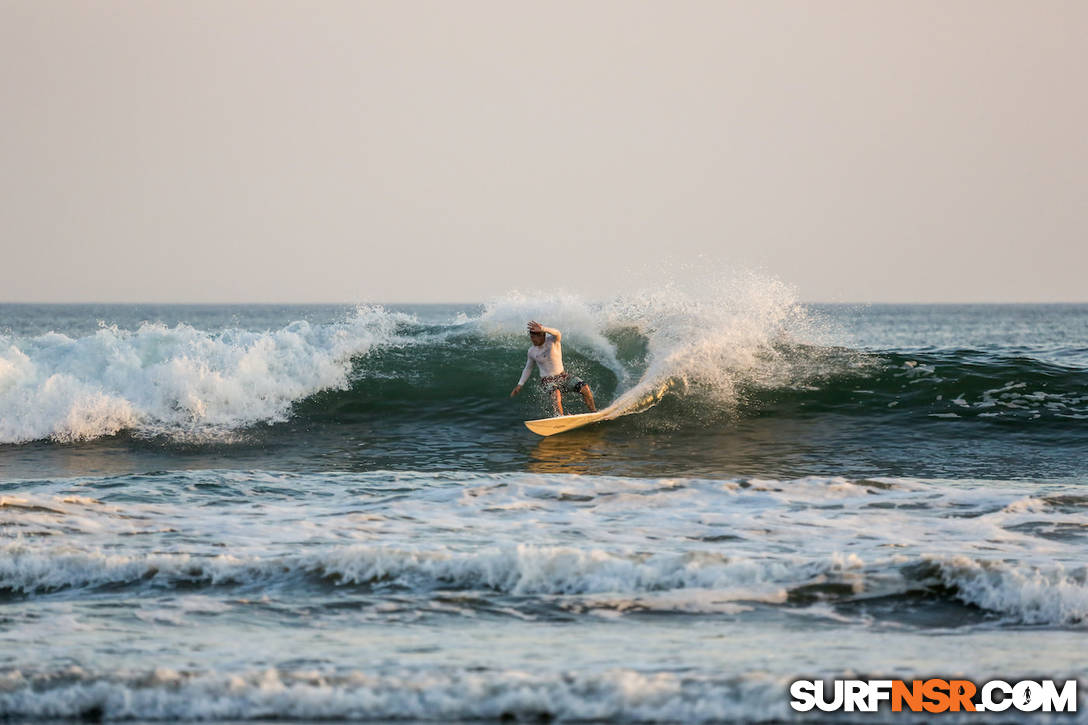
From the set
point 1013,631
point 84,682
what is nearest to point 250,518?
point 84,682

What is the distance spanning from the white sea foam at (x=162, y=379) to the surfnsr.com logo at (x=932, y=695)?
39.1 ft

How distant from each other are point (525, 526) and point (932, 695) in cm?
441

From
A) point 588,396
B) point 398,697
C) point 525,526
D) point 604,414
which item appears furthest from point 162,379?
point 398,697

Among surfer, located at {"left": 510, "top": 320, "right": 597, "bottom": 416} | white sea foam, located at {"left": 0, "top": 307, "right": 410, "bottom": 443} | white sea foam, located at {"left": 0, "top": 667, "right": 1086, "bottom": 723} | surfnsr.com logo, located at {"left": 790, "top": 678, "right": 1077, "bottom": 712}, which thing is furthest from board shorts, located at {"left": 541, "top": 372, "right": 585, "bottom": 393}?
surfnsr.com logo, located at {"left": 790, "top": 678, "right": 1077, "bottom": 712}

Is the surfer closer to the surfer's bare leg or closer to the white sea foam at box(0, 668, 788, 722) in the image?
the surfer's bare leg

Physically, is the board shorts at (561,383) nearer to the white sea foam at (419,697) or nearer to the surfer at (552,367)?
the surfer at (552,367)

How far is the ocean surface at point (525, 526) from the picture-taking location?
5.30 meters

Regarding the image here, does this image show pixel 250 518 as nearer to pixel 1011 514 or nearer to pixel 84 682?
pixel 84 682

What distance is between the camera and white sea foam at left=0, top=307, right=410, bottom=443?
1532 cm

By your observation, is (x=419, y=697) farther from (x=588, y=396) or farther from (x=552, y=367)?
(x=588, y=396)

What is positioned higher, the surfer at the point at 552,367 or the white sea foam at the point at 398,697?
the surfer at the point at 552,367

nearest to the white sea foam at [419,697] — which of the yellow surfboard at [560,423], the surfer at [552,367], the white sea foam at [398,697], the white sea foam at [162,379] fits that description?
the white sea foam at [398,697]

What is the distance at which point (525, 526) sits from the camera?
28.8 ft

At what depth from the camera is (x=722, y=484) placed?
420 inches
